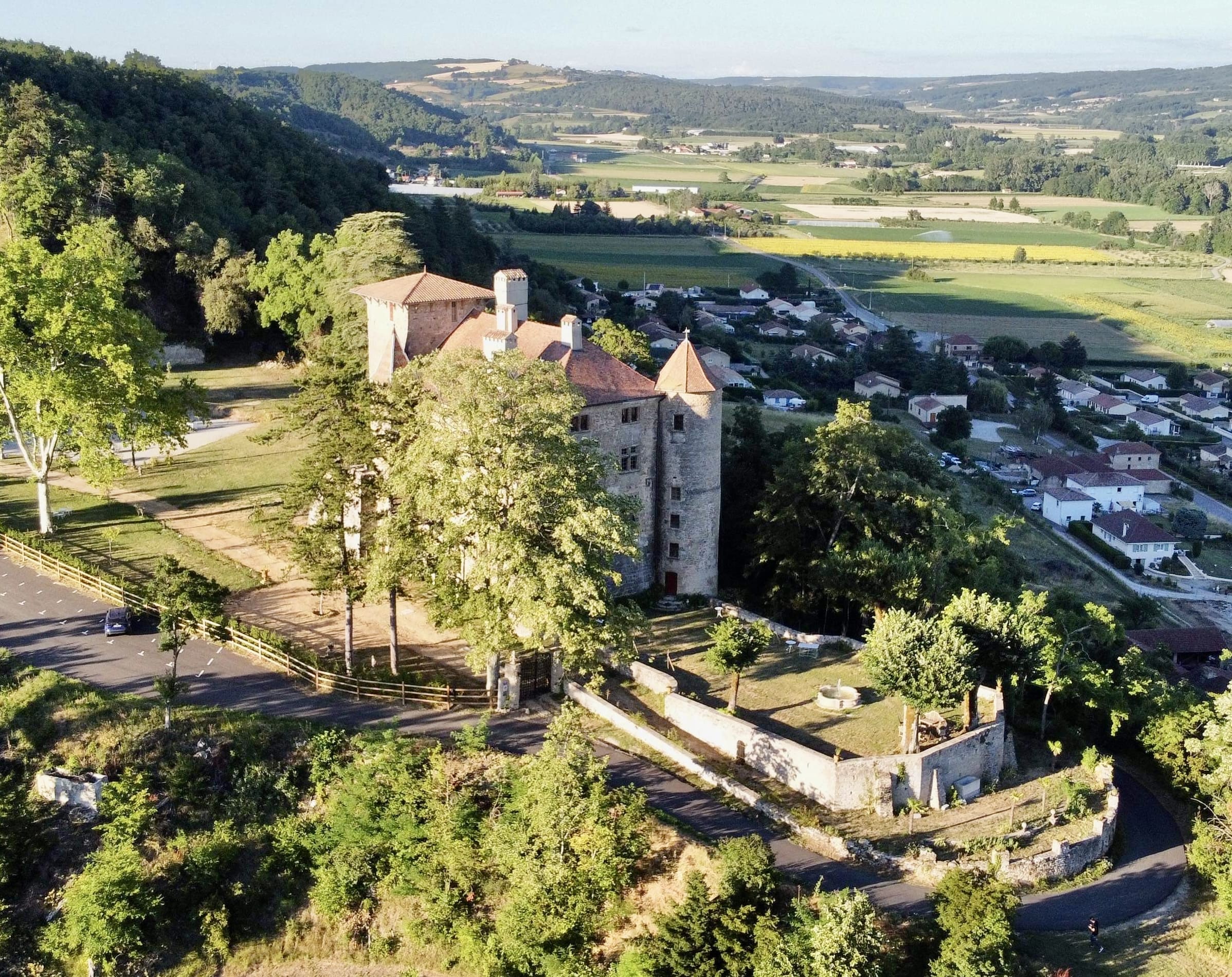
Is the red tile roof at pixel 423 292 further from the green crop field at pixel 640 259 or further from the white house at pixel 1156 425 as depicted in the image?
the green crop field at pixel 640 259

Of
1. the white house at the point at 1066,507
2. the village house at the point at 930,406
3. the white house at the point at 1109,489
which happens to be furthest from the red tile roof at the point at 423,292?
the village house at the point at 930,406

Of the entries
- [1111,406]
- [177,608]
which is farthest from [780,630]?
[1111,406]

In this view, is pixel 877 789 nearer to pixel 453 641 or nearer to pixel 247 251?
pixel 453 641

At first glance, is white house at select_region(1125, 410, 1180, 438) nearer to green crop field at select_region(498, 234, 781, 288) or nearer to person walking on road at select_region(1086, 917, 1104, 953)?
green crop field at select_region(498, 234, 781, 288)

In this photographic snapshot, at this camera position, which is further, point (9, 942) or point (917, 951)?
point (9, 942)

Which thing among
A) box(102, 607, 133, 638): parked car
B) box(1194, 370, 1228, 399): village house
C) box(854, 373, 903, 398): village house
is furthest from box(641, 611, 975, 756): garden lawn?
box(1194, 370, 1228, 399): village house

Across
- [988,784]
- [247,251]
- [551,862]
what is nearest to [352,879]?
[551,862]
